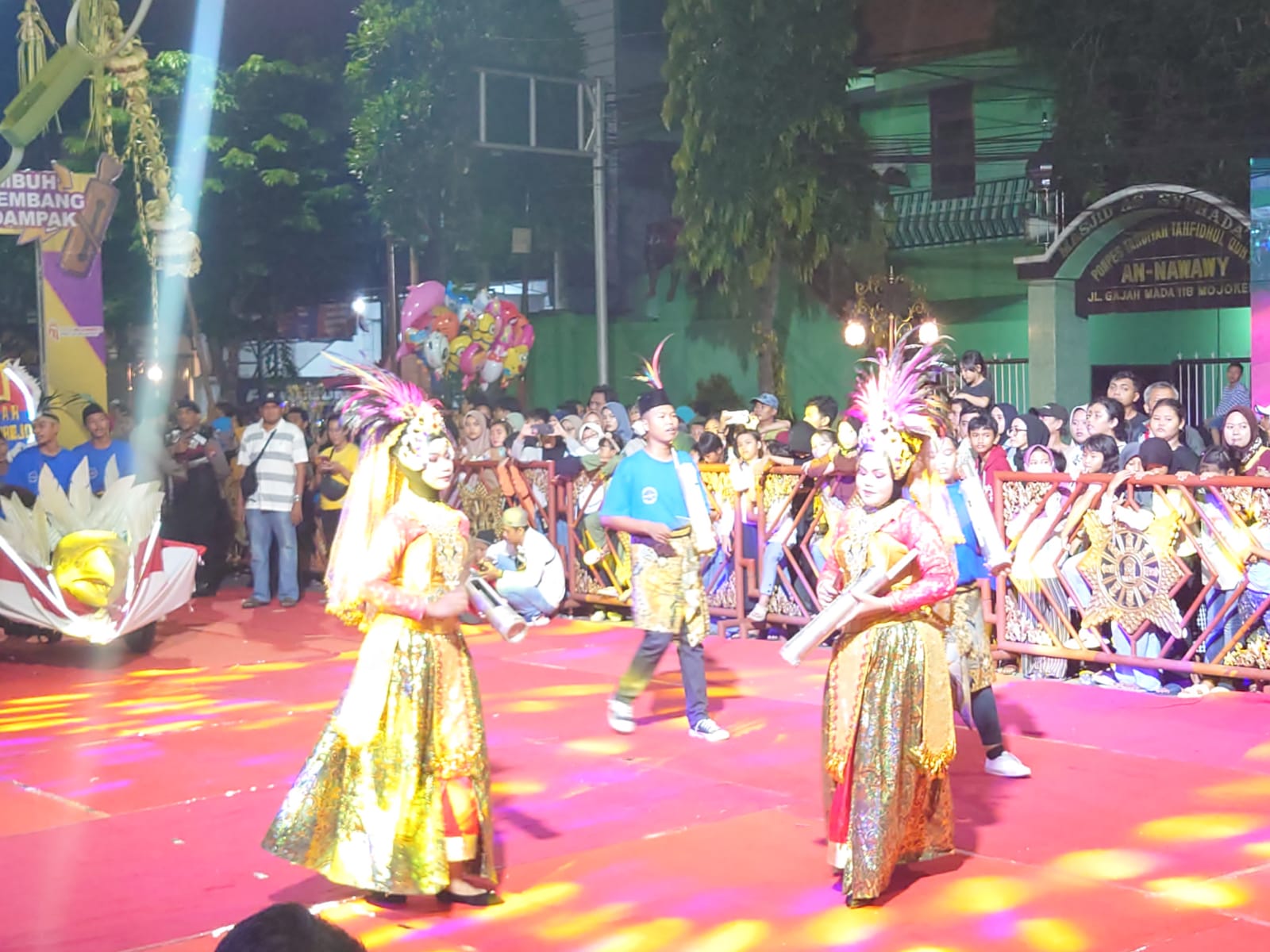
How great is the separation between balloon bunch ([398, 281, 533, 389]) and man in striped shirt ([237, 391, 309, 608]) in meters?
7.41

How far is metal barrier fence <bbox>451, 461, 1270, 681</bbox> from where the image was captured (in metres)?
8.32

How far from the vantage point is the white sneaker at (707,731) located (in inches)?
303

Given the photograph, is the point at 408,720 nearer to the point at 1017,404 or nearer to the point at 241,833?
the point at 241,833

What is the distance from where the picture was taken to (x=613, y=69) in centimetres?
2700

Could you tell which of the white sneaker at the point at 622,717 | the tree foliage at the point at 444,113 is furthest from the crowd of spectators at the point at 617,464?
the tree foliage at the point at 444,113

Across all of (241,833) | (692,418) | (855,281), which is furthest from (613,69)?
(241,833)

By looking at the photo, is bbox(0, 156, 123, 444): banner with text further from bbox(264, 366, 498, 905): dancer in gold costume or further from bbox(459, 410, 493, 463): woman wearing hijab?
bbox(264, 366, 498, 905): dancer in gold costume

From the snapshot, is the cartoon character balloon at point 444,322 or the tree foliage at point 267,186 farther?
the tree foliage at point 267,186

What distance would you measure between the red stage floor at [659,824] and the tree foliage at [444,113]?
16.2m

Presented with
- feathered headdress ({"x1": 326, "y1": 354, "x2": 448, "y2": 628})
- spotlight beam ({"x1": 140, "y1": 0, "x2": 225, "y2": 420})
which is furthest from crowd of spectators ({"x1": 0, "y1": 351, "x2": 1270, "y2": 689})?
spotlight beam ({"x1": 140, "y1": 0, "x2": 225, "y2": 420})

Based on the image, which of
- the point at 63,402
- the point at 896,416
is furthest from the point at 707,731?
the point at 63,402

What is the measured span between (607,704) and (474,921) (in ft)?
11.5

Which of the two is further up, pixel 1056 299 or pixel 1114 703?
pixel 1056 299

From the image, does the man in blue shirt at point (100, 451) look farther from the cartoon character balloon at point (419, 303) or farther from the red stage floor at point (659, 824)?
the cartoon character balloon at point (419, 303)
